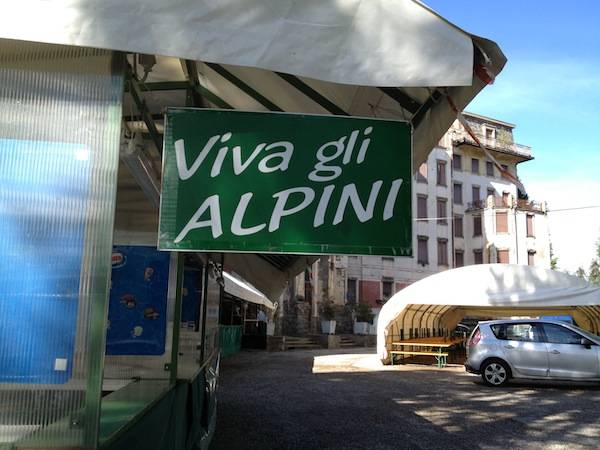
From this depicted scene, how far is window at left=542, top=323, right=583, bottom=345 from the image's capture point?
479 inches

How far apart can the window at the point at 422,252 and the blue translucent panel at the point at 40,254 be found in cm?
4204

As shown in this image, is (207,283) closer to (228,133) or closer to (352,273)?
(228,133)

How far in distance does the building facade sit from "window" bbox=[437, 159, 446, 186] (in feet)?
0.27

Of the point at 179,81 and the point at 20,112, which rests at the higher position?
the point at 179,81

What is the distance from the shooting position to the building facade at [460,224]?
41594 mm

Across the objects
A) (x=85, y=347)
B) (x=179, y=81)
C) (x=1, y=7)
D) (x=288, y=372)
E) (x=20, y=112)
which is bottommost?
(x=288, y=372)

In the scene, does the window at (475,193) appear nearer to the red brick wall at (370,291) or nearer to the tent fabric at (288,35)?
the red brick wall at (370,291)

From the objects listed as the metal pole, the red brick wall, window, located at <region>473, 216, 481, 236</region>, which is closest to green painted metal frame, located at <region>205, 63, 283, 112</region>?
the metal pole

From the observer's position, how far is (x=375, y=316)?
124ft

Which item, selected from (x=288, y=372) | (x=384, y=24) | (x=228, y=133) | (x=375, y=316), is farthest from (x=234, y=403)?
(x=375, y=316)

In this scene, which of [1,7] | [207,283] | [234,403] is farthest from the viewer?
[234,403]

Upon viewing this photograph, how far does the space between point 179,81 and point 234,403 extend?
284 inches

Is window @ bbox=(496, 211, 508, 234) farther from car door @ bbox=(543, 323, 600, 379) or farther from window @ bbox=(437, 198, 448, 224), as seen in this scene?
car door @ bbox=(543, 323, 600, 379)

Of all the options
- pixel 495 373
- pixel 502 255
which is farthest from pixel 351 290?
pixel 495 373
